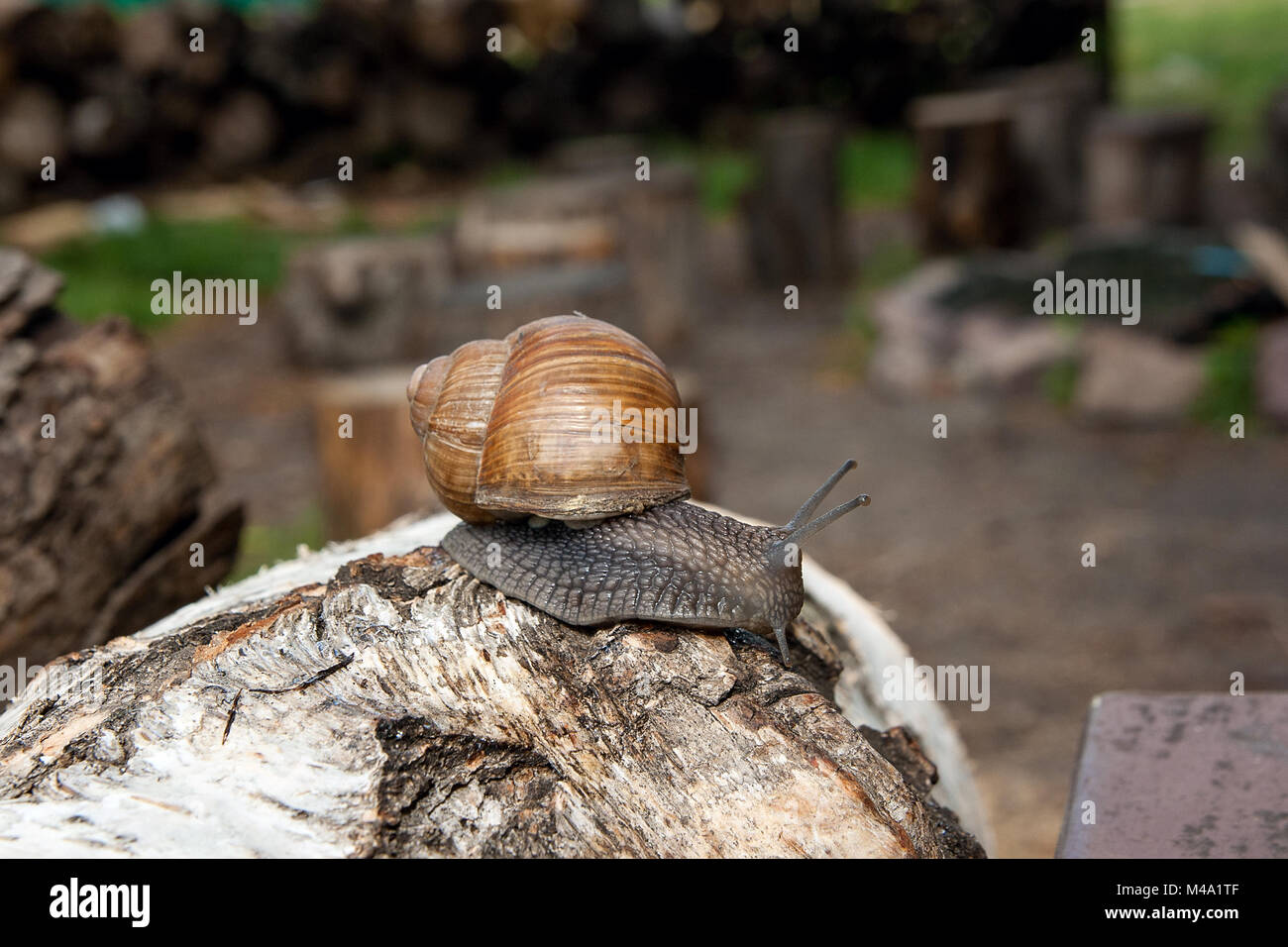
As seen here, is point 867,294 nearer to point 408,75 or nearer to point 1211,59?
point 408,75

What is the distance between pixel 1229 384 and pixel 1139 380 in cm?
45

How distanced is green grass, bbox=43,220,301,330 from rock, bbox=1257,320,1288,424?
23.2ft

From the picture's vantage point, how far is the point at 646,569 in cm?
203

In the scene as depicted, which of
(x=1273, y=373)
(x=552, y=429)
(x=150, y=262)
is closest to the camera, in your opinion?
(x=552, y=429)

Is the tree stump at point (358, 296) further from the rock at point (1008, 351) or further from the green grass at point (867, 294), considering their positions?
the rock at point (1008, 351)

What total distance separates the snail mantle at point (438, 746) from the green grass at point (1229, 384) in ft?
16.7

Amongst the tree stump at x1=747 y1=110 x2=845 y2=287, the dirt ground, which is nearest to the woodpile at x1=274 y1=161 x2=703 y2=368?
the dirt ground

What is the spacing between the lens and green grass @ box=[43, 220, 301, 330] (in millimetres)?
8820

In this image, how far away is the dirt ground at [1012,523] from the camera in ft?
13.9

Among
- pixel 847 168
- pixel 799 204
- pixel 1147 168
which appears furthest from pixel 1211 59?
pixel 799 204

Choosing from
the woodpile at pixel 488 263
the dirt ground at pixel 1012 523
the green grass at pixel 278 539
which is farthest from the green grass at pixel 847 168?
the green grass at pixel 278 539

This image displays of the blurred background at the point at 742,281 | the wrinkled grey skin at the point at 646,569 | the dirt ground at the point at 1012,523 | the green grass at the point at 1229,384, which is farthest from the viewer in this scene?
the green grass at the point at 1229,384

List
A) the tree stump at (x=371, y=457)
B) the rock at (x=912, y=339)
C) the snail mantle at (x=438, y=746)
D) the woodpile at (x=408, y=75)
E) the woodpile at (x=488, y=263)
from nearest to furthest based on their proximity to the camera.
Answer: the snail mantle at (x=438, y=746)
the tree stump at (x=371, y=457)
the woodpile at (x=488, y=263)
the rock at (x=912, y=339)
the woodpile at (x=408, y=75)
